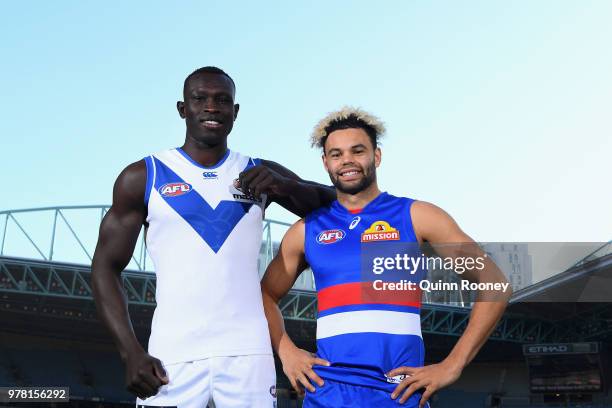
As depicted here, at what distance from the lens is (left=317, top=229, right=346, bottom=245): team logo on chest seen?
402 centimetres

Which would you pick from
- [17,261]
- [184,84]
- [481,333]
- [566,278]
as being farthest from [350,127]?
[17,261]

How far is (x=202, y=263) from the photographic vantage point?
13.0ft

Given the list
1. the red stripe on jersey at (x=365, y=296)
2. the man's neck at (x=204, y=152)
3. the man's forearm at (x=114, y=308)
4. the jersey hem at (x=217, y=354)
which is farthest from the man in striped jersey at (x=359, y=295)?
the man's forearm at (x=114, y=308)

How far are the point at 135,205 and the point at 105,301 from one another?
0.53m

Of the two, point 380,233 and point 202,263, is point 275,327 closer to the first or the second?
point 202,263

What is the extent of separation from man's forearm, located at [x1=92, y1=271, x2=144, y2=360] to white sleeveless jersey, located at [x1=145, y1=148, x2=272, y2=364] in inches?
6.4

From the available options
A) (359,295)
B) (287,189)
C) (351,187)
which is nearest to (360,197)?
(351,187)

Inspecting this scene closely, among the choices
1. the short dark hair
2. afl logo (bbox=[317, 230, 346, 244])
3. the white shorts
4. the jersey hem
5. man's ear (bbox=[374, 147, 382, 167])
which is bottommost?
the white shorts

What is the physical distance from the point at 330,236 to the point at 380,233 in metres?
0.26

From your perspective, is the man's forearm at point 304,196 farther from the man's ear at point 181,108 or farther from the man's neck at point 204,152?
the man's ear at point 181,108

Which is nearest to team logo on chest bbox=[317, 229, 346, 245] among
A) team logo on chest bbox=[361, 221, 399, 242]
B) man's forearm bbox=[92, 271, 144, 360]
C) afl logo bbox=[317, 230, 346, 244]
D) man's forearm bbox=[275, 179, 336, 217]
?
afl logo bbox=[317, 230, 346, 244]

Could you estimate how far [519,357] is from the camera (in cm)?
4647

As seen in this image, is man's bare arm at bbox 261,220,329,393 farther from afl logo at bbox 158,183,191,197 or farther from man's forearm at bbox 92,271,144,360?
man's forearm at bbox 92,271,144,360

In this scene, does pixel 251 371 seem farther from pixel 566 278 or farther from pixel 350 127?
pixel 566 278
